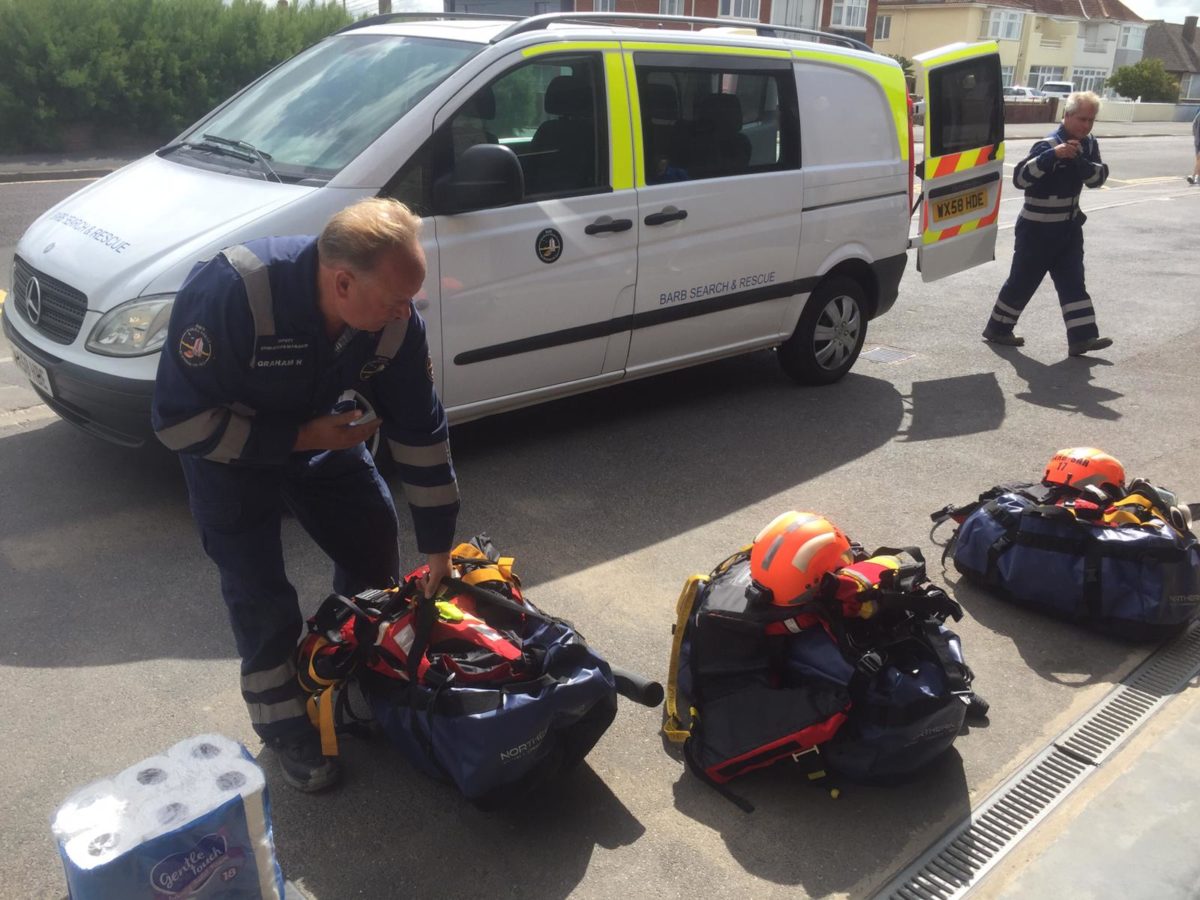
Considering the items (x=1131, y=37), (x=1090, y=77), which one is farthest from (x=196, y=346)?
(x=1131, y=37)

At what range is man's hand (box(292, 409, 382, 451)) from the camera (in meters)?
2.79

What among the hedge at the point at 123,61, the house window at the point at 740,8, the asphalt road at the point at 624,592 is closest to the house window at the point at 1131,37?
the house window at the point at 740,8

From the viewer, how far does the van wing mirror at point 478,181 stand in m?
4.41

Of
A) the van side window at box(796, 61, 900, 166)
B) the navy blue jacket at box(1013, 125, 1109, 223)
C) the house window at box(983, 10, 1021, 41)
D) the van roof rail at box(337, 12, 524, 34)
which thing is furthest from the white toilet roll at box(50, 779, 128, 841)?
the house window at box(983, 10, 1021, 41)

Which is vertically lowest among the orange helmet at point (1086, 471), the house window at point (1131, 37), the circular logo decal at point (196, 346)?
the house window at point (1131, 37)

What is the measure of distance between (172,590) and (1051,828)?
3.03 metres

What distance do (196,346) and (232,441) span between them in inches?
9.8

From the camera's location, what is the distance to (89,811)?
2195 mm

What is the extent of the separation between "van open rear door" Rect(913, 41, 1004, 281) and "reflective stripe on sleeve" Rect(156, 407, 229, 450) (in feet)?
17.7

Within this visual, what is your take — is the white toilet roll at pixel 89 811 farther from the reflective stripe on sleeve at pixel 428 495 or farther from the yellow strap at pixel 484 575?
the yellow strap at pixel 484 575

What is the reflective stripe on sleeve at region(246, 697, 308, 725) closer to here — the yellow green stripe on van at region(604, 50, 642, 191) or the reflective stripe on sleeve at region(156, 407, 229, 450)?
the reflective stripe on sleeve at region(156, 407, 229, 450)

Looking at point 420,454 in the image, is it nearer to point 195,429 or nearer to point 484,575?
point 484,575

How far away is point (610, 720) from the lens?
298 centimetres

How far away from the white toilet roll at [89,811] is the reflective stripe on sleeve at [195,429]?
2.65 feet
